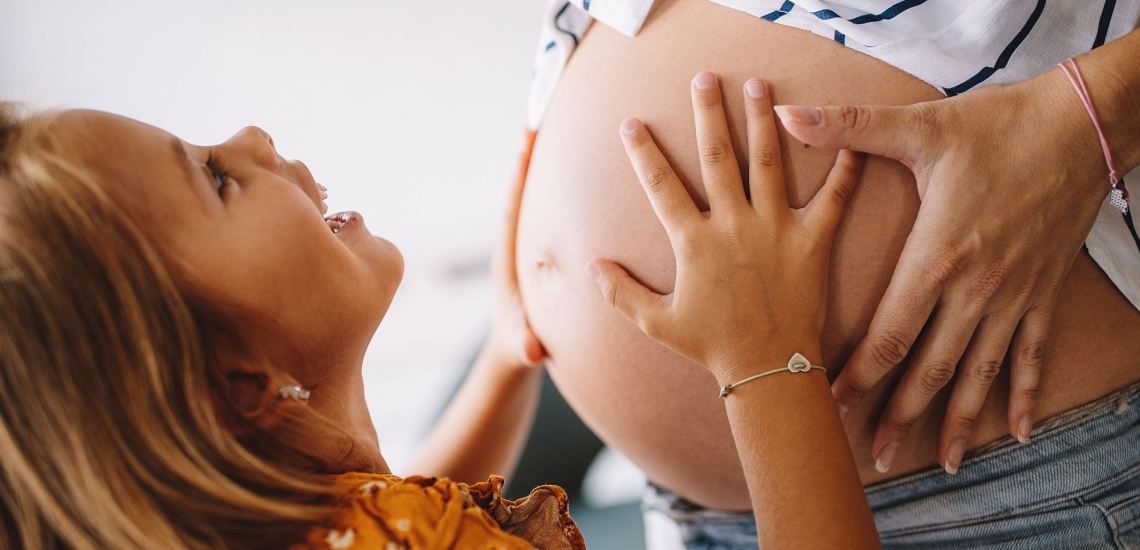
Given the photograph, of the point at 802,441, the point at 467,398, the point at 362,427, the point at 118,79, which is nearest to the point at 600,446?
the point at 467,398

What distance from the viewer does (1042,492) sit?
70 centimetres

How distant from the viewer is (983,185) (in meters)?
0.60

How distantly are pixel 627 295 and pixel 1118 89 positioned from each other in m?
0.45

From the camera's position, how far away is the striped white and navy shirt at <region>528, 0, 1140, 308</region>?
24.8 inches

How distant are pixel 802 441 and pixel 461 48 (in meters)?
1.04

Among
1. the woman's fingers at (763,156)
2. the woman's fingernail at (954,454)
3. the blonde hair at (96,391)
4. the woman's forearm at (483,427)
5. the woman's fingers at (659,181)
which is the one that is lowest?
the blonde hair at (96,391)

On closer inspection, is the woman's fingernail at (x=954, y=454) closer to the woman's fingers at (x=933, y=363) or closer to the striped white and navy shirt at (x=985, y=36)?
the woman's fingers at (x=933, y=363)

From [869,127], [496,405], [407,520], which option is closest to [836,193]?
[869,127]

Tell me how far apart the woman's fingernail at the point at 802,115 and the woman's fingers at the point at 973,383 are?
253 millimetres

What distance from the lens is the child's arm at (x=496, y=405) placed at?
3.28ft

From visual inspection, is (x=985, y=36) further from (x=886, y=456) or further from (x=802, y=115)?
(x=886, y=456)

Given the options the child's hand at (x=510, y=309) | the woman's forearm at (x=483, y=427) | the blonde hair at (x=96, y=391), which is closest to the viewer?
the blonde hair at (x=96, y=391)

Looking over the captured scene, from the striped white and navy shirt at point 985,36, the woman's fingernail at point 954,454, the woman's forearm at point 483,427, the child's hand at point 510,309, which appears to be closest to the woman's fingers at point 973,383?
the woman's fingernail at point 954,454

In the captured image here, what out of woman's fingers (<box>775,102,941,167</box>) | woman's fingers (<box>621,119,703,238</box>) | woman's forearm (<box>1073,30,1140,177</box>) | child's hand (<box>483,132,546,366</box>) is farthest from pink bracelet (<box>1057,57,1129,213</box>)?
child's hand (<box>483,132,546,366</box>)
